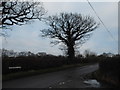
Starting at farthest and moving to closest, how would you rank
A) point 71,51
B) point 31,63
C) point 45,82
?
point 71,51, point 31,63, point 45,82

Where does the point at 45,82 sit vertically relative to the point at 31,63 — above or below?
below

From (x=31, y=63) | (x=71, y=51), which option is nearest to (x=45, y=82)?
(x=31, y=63)

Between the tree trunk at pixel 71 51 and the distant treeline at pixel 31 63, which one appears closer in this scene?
the distant treeline at pixel 31 63

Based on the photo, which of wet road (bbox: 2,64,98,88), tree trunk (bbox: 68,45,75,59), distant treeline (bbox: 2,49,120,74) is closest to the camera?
wet road (bbox: 2,64,98,88)

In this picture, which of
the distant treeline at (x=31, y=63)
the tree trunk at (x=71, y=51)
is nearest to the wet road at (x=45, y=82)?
the distant treeline at (x=31, y=63)

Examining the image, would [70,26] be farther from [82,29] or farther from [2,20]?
[2,20]

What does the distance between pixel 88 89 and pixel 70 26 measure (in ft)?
117

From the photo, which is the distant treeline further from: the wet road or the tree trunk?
the tree trunk

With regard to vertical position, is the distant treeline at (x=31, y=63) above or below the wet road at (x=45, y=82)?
above

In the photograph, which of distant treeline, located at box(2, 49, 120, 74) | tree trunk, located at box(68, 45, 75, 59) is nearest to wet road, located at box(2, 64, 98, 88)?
distant treeline, located at box(2, 49, 120, 74)

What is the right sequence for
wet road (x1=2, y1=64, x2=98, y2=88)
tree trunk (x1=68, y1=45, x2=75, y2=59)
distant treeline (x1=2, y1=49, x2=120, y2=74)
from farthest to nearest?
tree trunk (x1=68, y1=45, x2=75, y2=59) → distant treeline (x1=2, y1=49, x2=120, y2=74) → wet road (x1=2, y1=64, x2=98, y2=88)

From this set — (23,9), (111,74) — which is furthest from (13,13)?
(111,74)

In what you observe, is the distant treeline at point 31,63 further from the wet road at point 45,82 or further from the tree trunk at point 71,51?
the tree trunk at point 71,51

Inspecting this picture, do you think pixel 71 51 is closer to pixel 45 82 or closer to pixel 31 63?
pixel 31 63
